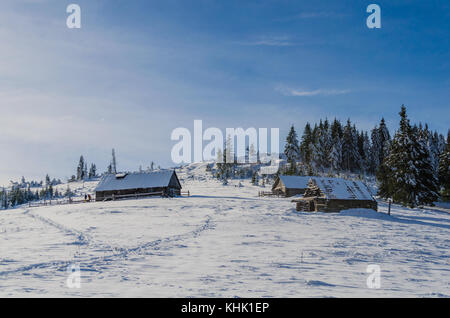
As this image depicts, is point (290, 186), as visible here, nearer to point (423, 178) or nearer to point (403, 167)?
point (403, 167)

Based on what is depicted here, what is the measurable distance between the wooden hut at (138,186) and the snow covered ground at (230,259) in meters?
28.3

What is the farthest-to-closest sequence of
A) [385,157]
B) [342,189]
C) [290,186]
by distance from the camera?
[290,186] → [385,157] → [342,189]

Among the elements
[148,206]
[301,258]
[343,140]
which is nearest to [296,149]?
[343,140]

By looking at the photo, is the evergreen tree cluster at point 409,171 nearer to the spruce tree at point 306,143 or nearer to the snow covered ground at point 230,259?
the snow covered ground at point 230,259

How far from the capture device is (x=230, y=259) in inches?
545

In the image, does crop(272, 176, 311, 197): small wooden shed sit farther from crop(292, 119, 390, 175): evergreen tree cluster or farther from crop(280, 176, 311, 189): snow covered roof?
crop(292, 119, 390, 175): evergreen tree cluster

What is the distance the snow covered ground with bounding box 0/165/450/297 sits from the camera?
9422 mm

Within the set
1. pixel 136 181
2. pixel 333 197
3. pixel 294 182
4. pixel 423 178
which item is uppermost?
pixel 423 178

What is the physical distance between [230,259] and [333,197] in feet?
85.7

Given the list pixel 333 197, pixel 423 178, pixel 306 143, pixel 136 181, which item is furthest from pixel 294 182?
pixel 306 143
